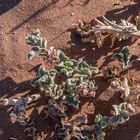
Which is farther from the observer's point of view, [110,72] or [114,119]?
[110,72]

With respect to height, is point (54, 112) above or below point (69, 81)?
below

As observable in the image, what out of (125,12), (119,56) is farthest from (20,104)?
(125,12)

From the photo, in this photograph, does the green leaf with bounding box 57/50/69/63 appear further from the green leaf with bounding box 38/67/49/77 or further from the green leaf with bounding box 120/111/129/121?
the green leaf with bounding box 120/111/129/121

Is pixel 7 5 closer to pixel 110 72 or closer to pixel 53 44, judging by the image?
pixel 53 44

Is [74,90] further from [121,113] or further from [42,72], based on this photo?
[121,113]

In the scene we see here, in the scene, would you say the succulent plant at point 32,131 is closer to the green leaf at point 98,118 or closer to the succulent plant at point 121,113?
the green leaf at point 98,118

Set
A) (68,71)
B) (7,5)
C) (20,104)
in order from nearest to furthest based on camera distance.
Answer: (68,71), (20,104), (7,5)

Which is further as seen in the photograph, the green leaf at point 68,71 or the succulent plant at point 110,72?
the succulent plant at point 110,72

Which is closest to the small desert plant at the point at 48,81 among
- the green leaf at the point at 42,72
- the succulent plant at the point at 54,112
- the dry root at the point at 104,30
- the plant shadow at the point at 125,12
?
the green leaf at the point at 42,72

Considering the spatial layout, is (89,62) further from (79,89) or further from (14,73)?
(14,73)

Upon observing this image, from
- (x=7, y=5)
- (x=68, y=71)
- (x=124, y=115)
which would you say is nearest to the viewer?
(x=124, y=115)

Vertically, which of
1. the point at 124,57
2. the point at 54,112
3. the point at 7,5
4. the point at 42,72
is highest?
the point at 7,5
